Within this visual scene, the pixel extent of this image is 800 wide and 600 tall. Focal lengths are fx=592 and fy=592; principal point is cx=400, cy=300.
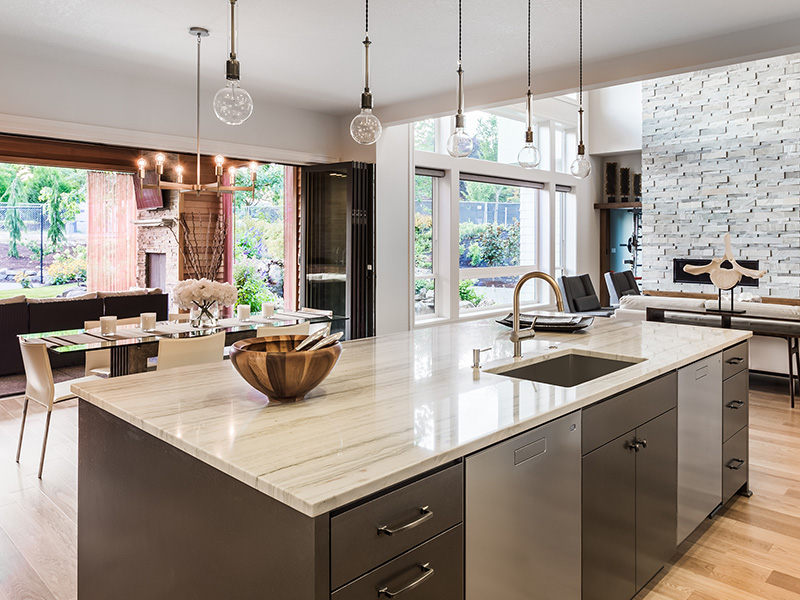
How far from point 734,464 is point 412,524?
2.33m

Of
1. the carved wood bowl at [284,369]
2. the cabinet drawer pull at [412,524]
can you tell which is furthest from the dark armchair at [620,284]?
the cabinet drawer pull at [412,524]

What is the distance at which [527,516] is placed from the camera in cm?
153

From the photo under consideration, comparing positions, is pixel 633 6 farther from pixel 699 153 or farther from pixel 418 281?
pixel 699 153

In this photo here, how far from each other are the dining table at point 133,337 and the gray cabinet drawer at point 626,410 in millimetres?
2443

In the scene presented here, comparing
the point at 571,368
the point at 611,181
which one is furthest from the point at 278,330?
the point at 611,181

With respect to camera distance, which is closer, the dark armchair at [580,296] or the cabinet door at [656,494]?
the cabinet door at [656,494]

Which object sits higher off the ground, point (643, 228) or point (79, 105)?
point (79, 105)

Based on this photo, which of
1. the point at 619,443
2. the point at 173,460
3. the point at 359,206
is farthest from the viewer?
the point at 359,206

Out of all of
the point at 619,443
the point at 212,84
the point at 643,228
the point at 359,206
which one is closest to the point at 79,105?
the point at 212,84

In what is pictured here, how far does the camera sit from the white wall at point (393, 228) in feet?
20.5

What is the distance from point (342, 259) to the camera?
607cm

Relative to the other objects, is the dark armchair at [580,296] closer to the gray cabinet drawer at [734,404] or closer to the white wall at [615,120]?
the white wall at [615,120]

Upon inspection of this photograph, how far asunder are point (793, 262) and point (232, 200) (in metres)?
7.53

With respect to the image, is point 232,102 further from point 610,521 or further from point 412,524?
point 610,521
